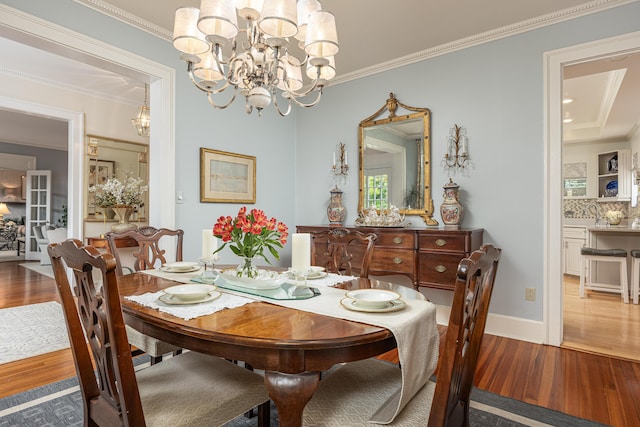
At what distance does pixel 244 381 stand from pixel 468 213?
264cm

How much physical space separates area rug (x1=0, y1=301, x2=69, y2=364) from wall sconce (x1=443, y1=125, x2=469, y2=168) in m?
3.62

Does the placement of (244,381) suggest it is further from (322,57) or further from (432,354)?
(322,57)

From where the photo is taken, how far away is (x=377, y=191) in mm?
3824

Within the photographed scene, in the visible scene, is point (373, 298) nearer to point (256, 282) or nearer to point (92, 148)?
point (256, 282)

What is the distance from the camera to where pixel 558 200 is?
9.35ft

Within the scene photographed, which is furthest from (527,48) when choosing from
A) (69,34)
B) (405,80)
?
(69,34)

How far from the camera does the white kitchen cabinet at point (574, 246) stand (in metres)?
5.89

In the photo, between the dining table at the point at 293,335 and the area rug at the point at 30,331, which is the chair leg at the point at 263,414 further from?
the area rug at the point at 30,331

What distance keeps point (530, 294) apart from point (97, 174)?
515cm

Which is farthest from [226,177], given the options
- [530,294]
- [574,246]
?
[574,246]

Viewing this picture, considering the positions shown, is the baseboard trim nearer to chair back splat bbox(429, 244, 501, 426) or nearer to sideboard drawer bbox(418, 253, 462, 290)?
sideboard drawer bbox(418, 253, 462, 290)

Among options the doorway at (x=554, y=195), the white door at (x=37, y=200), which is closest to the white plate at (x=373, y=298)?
the doorway at (x=554, y=195)

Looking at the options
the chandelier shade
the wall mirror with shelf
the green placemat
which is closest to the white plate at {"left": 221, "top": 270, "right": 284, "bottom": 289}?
the green placemat

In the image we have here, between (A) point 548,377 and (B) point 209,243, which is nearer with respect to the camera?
(B) point 209,243
